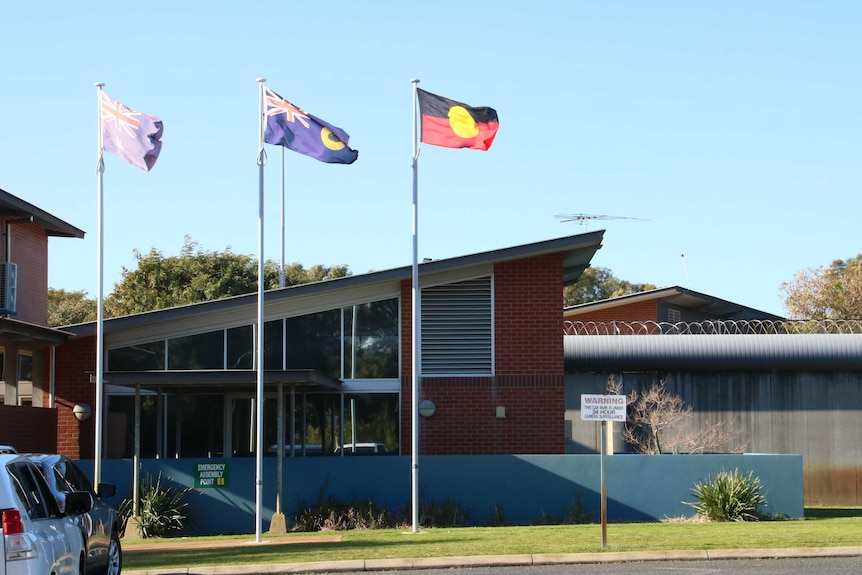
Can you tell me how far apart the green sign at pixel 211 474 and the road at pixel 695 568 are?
329 inches

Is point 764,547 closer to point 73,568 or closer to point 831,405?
point 73,568

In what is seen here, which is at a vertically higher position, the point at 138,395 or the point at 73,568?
the point at 138,395

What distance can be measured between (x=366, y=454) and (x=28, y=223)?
10625 millimetres

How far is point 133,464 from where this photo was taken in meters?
23.6

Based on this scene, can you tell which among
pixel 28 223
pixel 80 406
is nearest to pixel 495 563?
pixel 80 406

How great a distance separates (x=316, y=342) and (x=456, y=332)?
9.71 feet

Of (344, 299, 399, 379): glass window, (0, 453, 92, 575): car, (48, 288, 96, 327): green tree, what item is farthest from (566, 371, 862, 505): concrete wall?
(48, 288, 96, 327): green tree

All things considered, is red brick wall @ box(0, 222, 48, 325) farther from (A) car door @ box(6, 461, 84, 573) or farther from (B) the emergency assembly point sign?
(A) car door @ box(6, 461, 84, 573)

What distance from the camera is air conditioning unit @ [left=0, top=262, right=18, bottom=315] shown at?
26.6 metres

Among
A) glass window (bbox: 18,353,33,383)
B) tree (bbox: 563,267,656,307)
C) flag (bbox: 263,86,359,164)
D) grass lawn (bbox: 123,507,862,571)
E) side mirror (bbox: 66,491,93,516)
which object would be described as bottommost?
grass lawn (bbox: 123,507,862,571)

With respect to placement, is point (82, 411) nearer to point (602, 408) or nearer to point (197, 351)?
point (197, 351)

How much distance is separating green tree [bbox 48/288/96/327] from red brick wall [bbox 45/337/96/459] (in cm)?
3725

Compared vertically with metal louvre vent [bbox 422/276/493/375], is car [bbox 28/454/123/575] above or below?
below

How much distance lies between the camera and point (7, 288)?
88.1 feet
